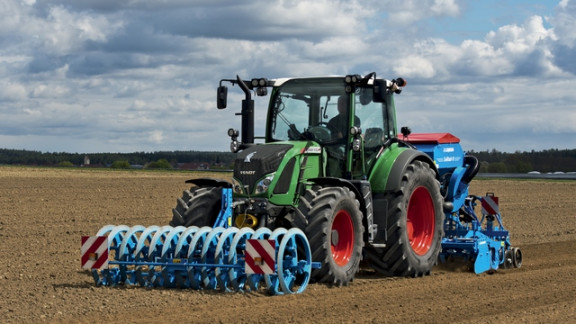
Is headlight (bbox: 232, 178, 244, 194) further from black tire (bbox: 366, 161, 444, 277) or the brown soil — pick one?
black tire (bbox: 366, 161, 444, 277)

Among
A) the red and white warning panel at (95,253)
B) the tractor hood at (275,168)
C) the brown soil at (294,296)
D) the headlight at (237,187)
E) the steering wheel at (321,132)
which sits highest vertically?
the steering wheel at (321,132)

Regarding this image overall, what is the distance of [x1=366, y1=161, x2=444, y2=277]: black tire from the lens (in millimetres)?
10859

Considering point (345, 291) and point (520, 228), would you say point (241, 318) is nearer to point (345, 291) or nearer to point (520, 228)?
point (345, 291)

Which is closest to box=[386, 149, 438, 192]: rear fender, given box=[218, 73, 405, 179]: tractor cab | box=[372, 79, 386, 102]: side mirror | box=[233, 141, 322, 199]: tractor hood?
box=[218, 73, 405, 179]: tractor cab

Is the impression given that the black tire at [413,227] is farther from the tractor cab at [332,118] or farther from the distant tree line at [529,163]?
the distant tree line at [529,163]

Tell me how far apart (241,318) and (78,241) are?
25.4ft

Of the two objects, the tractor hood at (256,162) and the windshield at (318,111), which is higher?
the windshield at (318,111)

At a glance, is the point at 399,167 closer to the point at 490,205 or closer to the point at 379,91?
the point at 379,91

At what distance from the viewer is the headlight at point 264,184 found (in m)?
10.2

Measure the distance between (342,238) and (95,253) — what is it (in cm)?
273

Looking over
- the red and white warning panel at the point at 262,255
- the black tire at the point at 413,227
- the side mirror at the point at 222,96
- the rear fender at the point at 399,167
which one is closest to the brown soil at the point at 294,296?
the black tire at the point at 413,227

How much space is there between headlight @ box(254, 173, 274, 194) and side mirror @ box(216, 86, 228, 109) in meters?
1.15

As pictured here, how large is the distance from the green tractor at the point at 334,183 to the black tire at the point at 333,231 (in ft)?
0.03

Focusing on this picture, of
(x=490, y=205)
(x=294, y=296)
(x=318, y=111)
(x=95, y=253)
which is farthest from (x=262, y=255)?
(x=490, y=205)
